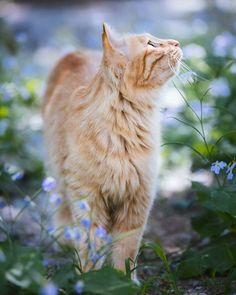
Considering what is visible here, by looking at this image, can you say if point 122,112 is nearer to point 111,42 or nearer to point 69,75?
point 111,42

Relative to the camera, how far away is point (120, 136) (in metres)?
2.92

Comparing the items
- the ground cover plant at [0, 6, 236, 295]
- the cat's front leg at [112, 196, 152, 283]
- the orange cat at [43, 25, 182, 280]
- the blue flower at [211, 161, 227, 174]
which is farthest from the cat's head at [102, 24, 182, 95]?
the cat's front leg at [112, 196, 152, 283]

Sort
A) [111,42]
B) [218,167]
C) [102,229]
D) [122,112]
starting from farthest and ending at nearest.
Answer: [122,112]
[111,42]
[218,167]
[102,229]

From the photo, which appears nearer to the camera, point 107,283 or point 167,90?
point 107,283

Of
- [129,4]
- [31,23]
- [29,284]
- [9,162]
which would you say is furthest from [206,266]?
[129,4]

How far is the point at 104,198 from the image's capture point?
9.80 ft

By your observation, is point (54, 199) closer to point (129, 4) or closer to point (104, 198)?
point (104, 198)


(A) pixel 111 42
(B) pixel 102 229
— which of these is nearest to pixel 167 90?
(A) pixel 111 42

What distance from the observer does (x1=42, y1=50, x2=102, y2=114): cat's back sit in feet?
11.8

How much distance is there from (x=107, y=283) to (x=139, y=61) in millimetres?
1115

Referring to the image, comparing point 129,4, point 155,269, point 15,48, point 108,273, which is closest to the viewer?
point 108,273

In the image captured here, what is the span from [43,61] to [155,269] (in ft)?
16.0

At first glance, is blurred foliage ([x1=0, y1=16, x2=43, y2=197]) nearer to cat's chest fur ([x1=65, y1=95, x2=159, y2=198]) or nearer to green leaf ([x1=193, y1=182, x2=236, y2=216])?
cat's chest fur ([x1=65, y1=95, x2=159, y2=198])

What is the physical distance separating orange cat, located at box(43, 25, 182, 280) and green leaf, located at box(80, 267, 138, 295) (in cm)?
67
